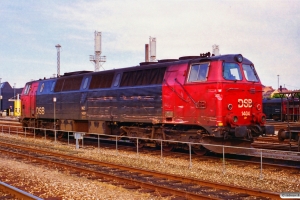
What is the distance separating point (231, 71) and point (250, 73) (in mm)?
1345

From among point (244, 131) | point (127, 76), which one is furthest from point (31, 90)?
point (244, 131)

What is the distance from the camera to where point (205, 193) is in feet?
32.7

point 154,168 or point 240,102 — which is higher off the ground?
point 240,102

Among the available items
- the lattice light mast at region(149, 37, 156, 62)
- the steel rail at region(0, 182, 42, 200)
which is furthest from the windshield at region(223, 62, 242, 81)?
the lattice light mast at region(149, 37, 156, 62)

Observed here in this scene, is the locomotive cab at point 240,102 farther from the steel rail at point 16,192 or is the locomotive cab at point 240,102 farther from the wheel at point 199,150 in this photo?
the steel rail at point 16,192

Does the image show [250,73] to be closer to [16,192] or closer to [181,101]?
[181,101]

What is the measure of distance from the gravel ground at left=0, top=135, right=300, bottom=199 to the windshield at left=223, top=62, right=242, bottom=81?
3551 millimetres

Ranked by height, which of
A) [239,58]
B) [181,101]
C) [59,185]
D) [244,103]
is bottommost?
[59,185]

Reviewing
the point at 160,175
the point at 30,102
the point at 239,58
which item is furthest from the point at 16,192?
the point at 30,102

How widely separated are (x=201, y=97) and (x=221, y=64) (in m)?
1.63

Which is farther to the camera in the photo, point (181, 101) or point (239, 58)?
point (181, 101)

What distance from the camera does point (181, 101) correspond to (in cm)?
1669

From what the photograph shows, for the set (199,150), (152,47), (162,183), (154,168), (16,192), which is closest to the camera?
(16,192)

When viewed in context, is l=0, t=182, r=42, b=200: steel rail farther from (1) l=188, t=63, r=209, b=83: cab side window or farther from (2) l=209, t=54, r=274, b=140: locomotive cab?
(1) l=188, t=63, r=209, b=83: cab side window
